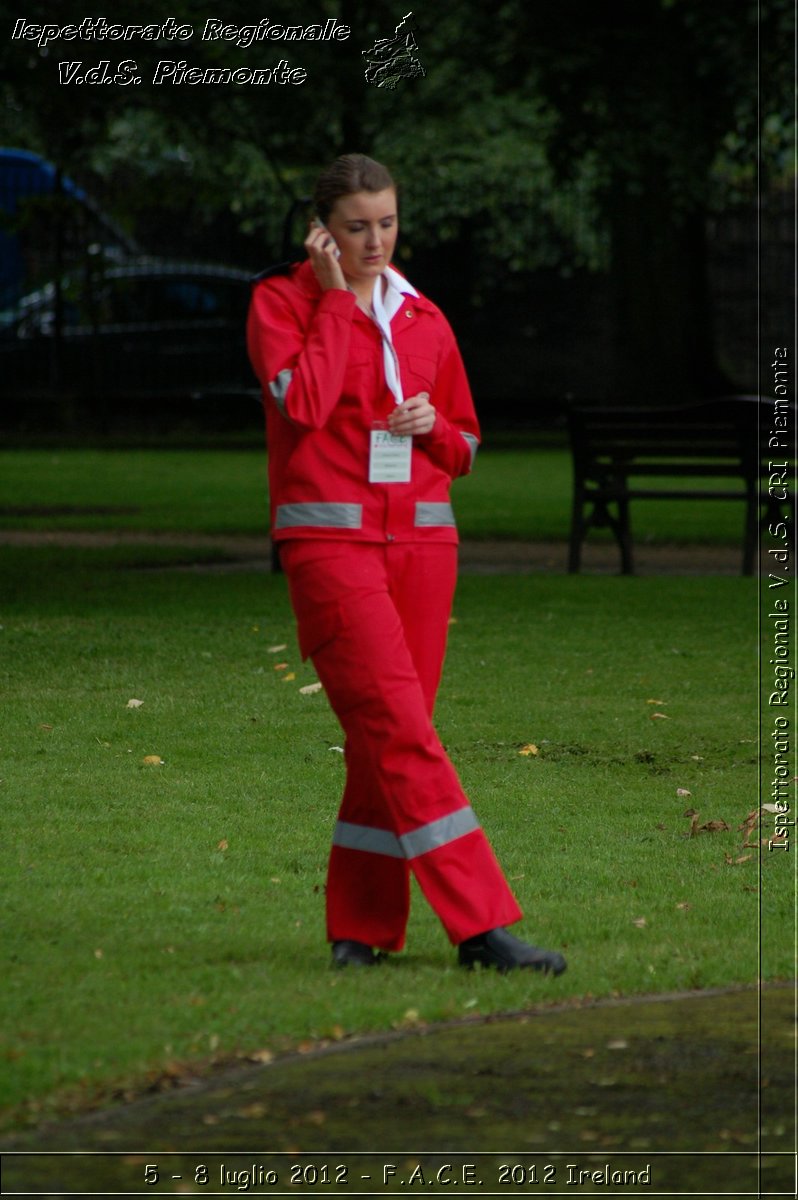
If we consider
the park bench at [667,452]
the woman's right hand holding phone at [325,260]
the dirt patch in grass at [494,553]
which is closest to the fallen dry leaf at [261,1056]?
the woman's right hand holding phone at [325,260]

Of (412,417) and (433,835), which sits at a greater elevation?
(412,417)

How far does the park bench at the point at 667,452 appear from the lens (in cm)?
1216

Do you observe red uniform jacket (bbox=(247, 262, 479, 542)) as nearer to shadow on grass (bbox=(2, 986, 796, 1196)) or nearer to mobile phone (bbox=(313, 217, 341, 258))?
mobile phone (bbox=(313, 217, 341, 258))

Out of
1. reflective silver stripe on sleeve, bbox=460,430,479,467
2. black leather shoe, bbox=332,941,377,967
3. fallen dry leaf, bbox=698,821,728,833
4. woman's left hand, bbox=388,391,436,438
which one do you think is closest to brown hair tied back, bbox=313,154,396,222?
woman's left hand, bbox=388,391,436,438

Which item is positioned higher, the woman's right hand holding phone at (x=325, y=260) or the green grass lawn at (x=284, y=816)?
the woman's right hand holding phone at (x=325, y=260)

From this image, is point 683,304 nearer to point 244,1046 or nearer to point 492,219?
point 492,219

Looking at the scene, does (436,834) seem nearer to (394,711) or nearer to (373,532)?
(394,711)

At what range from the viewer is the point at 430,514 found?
14.6ft

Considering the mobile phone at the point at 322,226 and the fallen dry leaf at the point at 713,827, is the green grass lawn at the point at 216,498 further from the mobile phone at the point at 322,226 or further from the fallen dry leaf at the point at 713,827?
the mobile phone at the point at 322,226

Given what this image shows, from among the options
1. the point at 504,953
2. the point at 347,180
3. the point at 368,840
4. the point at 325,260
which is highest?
the point at 347,180

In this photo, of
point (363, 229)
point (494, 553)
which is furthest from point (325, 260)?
point (494, 553)

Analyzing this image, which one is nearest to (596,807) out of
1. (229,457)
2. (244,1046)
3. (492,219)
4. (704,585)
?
(244,1046)

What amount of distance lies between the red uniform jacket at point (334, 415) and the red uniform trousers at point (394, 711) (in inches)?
2.6

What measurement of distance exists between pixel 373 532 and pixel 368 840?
0.72 metres
